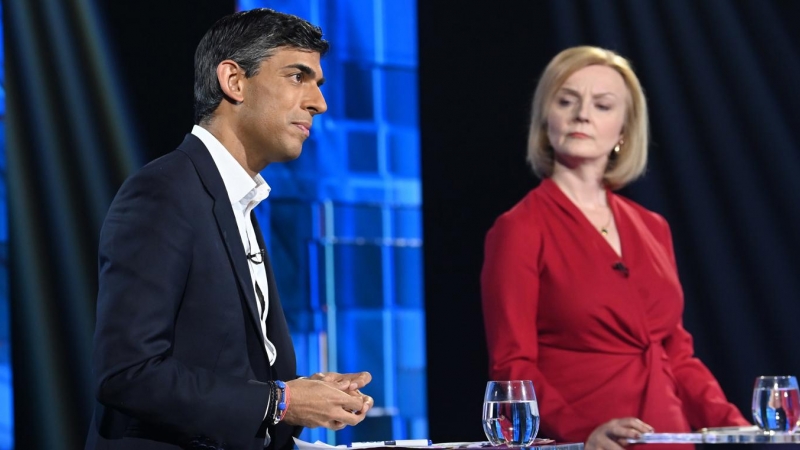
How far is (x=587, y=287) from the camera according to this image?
8.84 ft

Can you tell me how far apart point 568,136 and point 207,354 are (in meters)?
1.45

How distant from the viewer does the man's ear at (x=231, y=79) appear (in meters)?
1.99

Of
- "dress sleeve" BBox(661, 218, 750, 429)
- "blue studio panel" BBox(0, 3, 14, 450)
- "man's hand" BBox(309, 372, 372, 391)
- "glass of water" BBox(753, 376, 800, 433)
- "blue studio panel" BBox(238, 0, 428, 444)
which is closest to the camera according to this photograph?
"man's hand" BBox(309, 372, 372, 391)

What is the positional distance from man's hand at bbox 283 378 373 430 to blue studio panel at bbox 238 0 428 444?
5.80ft

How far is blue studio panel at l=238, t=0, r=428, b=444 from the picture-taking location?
141 inches

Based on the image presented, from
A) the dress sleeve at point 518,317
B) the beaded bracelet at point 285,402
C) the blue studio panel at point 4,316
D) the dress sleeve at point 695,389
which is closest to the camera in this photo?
the beaded bracelet at point 285,402

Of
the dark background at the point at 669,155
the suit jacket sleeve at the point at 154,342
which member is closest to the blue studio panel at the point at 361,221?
Answer: the dark background at the point at 669,155

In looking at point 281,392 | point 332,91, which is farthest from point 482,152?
point 281,392

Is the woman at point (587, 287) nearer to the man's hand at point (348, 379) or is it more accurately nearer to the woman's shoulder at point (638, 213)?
the woman's shoulder at point (638, 213)

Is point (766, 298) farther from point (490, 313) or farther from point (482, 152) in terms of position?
point (490, 313)

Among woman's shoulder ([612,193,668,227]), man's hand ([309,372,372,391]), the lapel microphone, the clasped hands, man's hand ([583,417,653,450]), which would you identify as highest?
woman's shoulder ([612,193,668,227])

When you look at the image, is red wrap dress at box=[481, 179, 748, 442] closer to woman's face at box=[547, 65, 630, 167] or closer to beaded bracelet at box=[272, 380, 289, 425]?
woman's face at box=[547, 65, 630, 167]

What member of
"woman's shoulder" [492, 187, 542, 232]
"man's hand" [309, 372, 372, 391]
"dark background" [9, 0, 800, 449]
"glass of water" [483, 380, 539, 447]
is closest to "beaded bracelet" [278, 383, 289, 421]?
"man's hand" [309, 372, 372, 391]

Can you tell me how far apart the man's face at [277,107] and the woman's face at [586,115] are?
1.03 m
